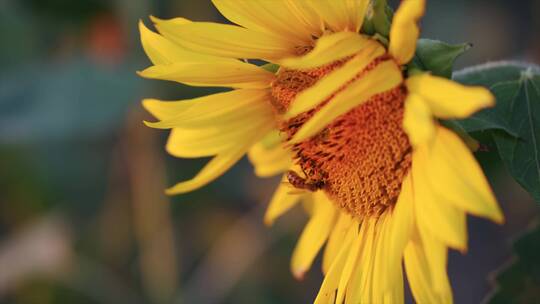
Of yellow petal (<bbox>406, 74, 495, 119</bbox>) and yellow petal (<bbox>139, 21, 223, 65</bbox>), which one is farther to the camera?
yellow petal (<bbox>139, 21, 223, 65</bbox>)

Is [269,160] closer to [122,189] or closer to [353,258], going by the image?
[353,258]

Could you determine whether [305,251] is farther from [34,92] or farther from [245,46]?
[34,92]

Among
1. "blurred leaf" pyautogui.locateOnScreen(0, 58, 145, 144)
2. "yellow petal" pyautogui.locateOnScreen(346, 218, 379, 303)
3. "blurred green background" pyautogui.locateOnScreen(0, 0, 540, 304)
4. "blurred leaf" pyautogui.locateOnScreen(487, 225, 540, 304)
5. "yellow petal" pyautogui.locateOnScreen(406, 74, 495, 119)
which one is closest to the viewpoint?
"yellow petal" pyautogui.locateOnScreen(406, 74, 495, 119)

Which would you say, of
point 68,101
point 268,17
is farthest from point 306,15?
point 68,101

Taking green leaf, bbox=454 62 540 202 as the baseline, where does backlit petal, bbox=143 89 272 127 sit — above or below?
below

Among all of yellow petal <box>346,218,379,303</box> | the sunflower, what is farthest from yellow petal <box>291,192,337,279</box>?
yellow petal <box>346,218,379,303</box>

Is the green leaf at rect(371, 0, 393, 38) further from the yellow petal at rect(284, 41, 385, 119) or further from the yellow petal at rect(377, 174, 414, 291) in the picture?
the yellow petal at rect(377, 174, 414, 291)
